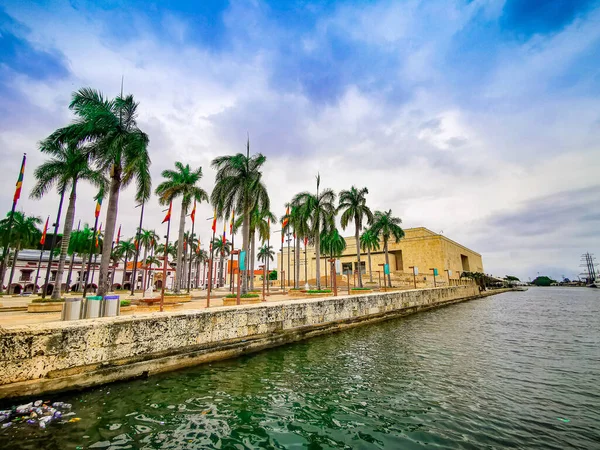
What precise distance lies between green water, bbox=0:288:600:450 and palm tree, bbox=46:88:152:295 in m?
10.7

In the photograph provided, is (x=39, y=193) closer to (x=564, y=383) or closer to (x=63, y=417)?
Result: (x=63, y=417)

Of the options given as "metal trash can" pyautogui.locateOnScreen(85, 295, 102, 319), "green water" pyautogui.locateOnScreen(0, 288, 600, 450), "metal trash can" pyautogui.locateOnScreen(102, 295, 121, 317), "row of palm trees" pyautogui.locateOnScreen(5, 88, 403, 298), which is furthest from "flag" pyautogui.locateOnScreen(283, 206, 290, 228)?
"metal trash can" pyautogui.locateOnScreen(85, 295, 102, 319)

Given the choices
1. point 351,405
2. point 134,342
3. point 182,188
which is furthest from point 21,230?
point 351,405

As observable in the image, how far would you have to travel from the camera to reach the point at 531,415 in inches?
191

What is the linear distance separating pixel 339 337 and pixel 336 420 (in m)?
8.05

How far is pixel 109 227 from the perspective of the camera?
45.8 ft

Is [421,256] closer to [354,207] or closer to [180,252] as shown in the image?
[354,207]

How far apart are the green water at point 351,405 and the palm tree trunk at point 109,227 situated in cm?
928

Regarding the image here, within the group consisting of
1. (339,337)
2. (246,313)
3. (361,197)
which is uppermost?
(361,197)

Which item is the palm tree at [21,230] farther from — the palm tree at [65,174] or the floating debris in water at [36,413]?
the floating debris in water at [36,413]

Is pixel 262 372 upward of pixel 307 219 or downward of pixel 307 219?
downward

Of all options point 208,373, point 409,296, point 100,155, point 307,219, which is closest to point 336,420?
point 208,373

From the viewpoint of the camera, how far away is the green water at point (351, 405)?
13.5 feet

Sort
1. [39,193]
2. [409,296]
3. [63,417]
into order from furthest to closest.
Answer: [409,296], [39,193], [63,417]
